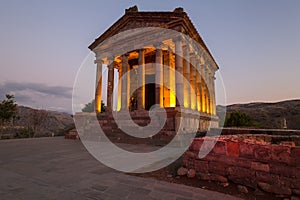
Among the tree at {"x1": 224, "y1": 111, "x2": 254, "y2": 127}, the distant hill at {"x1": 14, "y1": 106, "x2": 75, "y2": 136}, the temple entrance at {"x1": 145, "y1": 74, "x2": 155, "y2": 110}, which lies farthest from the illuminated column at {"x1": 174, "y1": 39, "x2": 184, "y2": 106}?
the tree at {"x1": 224, "y1": 111, "x2": 254, "y2": 127}

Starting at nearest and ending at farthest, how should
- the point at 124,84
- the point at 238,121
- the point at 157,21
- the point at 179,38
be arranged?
the point at 179,38
the point at 157,21
the point at 124,84
the point at 238,121

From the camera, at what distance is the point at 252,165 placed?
283 centimetres

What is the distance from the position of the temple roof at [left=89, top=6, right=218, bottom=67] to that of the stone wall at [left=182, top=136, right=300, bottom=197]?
12.0 meters

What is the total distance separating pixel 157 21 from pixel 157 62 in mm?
4080

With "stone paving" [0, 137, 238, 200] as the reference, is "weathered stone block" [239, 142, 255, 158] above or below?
above

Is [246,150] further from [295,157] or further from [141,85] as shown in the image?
[141,85]

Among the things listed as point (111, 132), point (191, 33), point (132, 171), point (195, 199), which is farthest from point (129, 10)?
point (195, 199)

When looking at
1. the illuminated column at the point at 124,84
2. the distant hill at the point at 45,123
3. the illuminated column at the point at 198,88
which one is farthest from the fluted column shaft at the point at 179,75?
the distant hill at the point at 45,123

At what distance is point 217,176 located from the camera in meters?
3.17

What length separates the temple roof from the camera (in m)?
13.4

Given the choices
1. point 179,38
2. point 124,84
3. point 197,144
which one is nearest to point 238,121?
point 179,38

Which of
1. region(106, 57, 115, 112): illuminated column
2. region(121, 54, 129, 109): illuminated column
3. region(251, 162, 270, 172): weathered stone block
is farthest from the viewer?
region(106, 57, 115, 112): illuminated column

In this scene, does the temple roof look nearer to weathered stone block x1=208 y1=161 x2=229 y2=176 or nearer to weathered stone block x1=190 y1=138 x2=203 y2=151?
weathered stone block x1=190 y1=138 x2=203 y2=151

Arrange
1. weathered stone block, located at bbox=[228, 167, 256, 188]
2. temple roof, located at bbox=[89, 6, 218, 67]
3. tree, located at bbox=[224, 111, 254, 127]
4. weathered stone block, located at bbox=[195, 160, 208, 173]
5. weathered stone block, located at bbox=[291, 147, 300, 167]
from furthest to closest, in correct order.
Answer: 1. tree, located at bbox=[224, 111, 254, 127]
2. temple roof, located at bbox=[89, 6, 218, 67]
3. weathered stone block, located at bbox=[195, 160, 208, 173]
4. weathered stone block, located at bbox=[228, 167, 256, 188]
5. weathered stone block, located at bbox=[291, 147, 300, 167]
